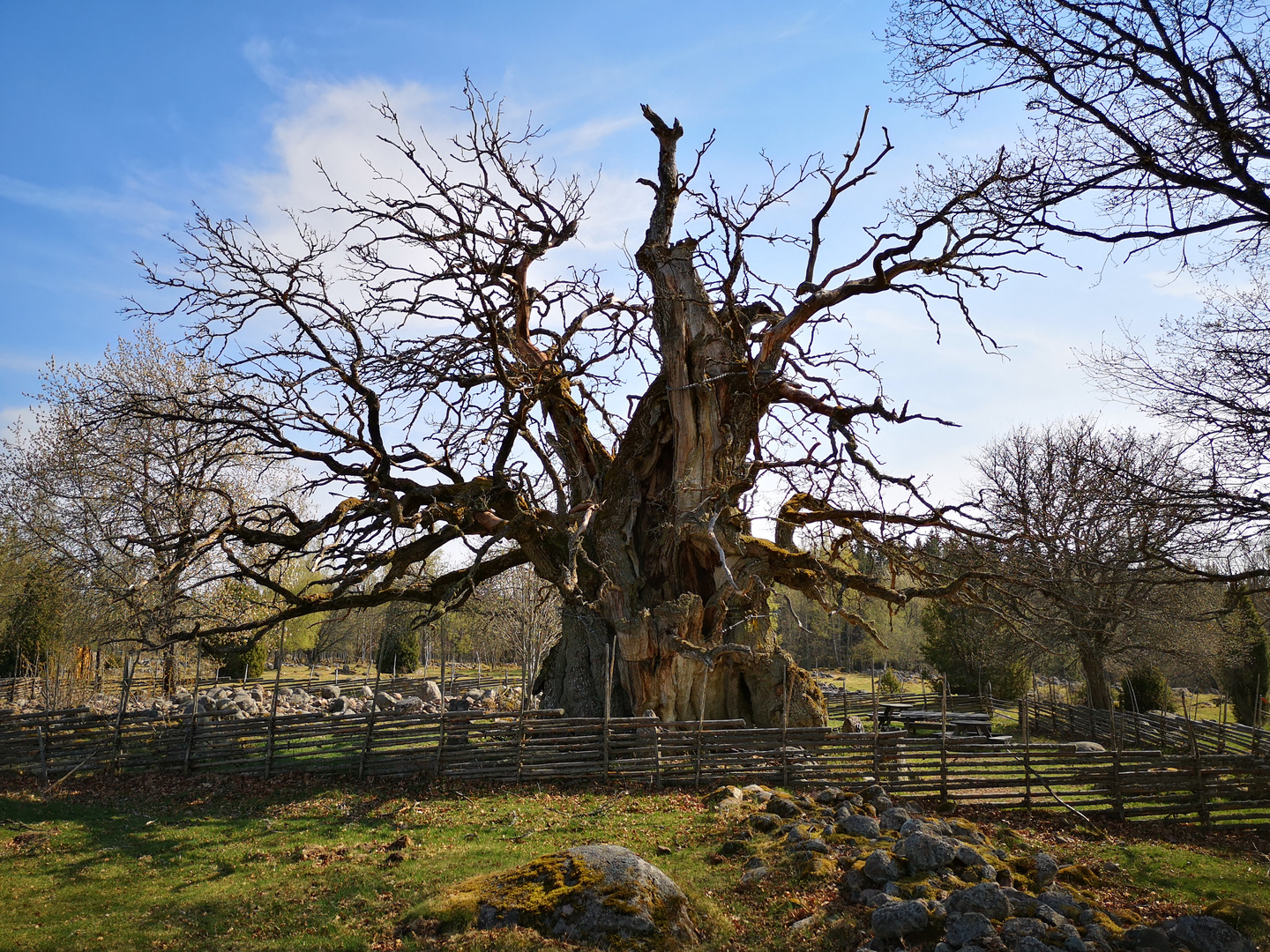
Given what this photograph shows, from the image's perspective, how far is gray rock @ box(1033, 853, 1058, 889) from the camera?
655cm

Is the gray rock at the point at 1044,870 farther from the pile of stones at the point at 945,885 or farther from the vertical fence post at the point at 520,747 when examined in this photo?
the vertical fence post at the point at 520,747

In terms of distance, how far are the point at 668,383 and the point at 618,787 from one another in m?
5.74

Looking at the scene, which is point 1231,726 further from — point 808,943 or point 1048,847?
point 808,943

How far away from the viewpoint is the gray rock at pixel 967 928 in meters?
5.21

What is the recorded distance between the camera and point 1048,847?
8.66 meters

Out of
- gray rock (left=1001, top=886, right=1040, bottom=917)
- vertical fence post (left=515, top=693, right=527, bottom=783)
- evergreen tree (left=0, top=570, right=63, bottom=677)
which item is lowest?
gray rock (left=1001, top=886, right=1040, bottom=917)

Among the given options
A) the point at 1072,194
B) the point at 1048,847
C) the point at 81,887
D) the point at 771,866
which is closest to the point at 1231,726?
the point at 1048,847

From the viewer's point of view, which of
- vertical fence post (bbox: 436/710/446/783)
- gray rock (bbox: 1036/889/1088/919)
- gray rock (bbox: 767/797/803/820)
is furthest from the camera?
vertical fence post (bbox: 436/710/446/783)

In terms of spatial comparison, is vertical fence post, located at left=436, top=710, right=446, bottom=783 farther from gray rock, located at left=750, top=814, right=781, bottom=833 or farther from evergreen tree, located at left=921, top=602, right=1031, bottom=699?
evergreen tree, located at left=921, top=602, right=1031, bottom=699

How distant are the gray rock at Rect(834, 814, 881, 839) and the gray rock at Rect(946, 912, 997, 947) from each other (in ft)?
7.53

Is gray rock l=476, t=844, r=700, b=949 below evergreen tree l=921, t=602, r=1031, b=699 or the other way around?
below

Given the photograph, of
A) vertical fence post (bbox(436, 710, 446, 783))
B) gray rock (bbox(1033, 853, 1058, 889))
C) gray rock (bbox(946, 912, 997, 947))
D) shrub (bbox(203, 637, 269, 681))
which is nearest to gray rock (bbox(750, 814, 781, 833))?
gray rock (bbox(1033, 853, 1058, 889))

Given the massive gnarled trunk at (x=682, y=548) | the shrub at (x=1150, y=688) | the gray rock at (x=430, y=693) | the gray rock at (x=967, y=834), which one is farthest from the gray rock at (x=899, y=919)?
the shrub at (x=1150, y=688)

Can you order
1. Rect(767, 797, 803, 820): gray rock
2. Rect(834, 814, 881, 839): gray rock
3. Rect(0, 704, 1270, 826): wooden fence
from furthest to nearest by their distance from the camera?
Rect(0, 704, 1270, 826): wooden fence, Rect(767, 797, 803, 820): gray rock, Rect(834, 814, 881, 839): gray rock
